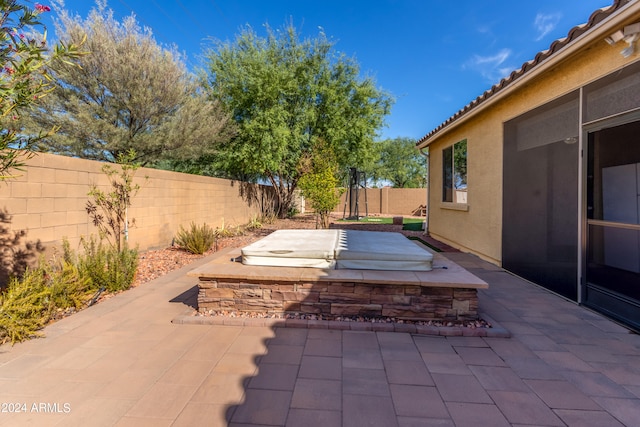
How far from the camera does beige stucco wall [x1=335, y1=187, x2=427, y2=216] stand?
62.3ft

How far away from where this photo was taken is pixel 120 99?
24.7ft

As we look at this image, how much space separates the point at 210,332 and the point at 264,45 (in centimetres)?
1031

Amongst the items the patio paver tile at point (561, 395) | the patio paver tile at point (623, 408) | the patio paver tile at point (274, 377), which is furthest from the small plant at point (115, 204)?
the patio paver tile at point (623, 408)

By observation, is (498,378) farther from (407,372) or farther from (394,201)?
(394,201)

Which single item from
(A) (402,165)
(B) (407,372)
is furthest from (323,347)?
(A) (402,165)

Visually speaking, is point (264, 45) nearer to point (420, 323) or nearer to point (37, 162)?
point (37, 162)

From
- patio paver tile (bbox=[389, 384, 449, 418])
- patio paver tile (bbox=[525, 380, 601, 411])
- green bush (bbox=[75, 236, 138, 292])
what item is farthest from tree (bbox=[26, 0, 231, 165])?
patio paver tile (bbox=[525, 380, 601, 411])

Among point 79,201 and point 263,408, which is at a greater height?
point 79,201

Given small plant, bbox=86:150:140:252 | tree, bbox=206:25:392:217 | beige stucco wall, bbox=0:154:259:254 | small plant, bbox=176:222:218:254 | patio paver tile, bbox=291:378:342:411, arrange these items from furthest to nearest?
tree, bbox=206:25:392:217, small plant, bbox=176:222:218:254, small plant, bbox=86:150:140:252, beige stucco wall, bbox=0:154:259:254, patio paver tile, bbox=291:378:342:411

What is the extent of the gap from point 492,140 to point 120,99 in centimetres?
850

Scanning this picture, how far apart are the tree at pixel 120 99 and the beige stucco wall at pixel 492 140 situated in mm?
6989

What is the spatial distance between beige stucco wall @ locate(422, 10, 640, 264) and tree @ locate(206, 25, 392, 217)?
4088 millimetres

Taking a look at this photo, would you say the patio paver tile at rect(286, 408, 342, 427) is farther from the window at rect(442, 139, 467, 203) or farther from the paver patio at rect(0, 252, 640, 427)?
the window at rect(442, 139, 467, 203)

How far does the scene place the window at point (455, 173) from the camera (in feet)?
21.4
